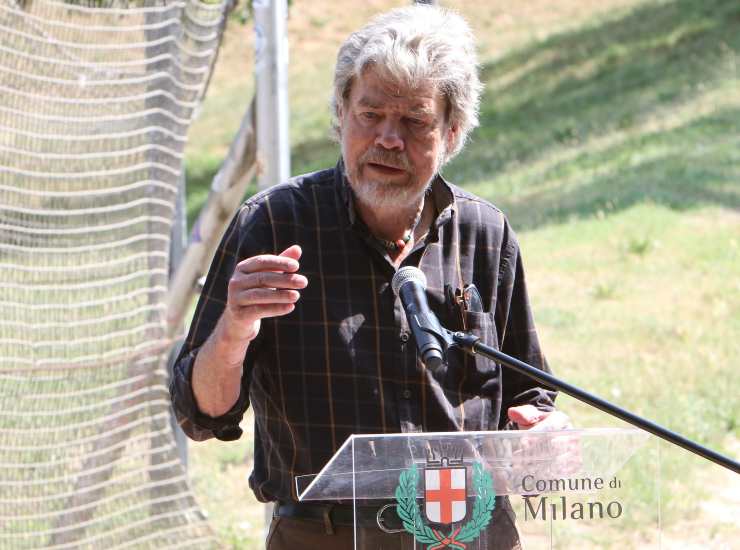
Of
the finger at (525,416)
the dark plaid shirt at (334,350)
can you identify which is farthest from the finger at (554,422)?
the dark plaid shirt at (334,350)

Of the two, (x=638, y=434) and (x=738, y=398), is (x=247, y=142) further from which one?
(x=738, y=398)

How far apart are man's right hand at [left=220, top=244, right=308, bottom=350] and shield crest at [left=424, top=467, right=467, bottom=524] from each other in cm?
39

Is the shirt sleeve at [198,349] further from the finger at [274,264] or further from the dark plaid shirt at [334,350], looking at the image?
the finger at [274,264]

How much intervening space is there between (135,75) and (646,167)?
7784mm

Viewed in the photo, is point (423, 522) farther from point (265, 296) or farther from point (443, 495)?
point (265, 296)

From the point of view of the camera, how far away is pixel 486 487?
187cm

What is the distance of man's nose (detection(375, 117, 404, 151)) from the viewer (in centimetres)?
234

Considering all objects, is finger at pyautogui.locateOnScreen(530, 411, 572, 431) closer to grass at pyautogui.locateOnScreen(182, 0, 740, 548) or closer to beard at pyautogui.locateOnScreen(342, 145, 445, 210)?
grass at pyautogui.locateOnScreen(182, 0, 740, 548)

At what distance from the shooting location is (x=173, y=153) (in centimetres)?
456

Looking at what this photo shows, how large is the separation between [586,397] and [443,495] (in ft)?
0.91

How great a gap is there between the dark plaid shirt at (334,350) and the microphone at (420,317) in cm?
36

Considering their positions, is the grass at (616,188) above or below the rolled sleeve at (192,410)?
above

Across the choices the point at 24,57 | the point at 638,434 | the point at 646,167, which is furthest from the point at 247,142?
the point at 646,167

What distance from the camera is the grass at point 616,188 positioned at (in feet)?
21.3
